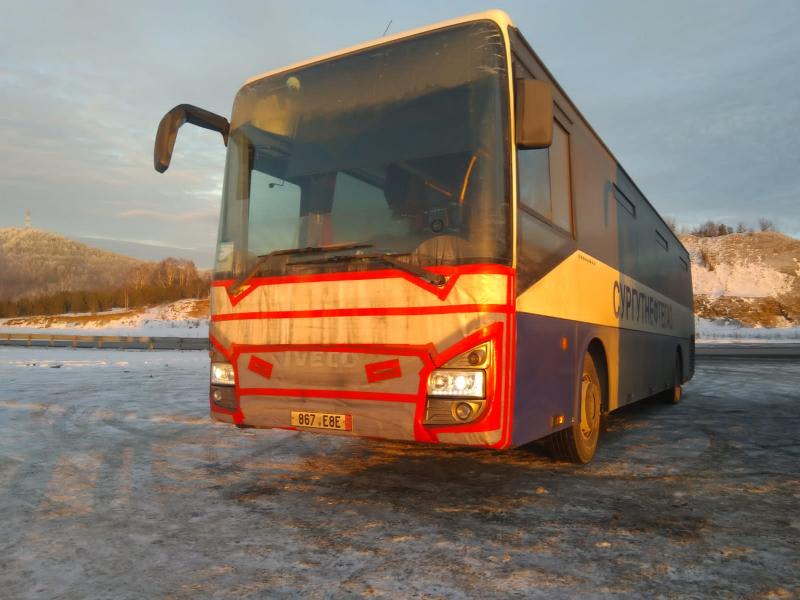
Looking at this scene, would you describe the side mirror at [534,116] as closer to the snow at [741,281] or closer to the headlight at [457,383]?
the headlight at [457,383]

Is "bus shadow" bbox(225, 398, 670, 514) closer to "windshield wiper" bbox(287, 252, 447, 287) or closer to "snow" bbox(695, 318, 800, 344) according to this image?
"windshield wiper" bbox(287, 252, 447, 287)

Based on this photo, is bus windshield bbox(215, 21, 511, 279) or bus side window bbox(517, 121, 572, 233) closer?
bus windshield bbox(215, 21, 511, 279)

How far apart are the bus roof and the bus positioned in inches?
0.7

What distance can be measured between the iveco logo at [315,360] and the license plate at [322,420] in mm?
340

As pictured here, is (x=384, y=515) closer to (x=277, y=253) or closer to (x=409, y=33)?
(x=277, y=253)

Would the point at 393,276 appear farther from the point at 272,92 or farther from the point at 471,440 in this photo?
the point at 272,92

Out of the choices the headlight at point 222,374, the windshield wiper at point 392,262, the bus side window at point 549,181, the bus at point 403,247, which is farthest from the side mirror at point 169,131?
the bus side window at point 549,181

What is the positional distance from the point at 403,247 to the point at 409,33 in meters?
1.71

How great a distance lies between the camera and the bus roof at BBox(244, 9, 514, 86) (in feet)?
15.6

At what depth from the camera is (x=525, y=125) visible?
4.58m

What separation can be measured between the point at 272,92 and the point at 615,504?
4122mm

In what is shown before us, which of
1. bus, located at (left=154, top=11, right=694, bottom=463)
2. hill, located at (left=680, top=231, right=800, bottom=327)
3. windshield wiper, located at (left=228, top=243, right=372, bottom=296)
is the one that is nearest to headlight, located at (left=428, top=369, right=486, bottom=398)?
bus, located at (left=154, top=11, right=694, bottom=463)

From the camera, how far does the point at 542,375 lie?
196 inches

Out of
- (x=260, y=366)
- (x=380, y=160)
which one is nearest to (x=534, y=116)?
(x=380, y=160)
